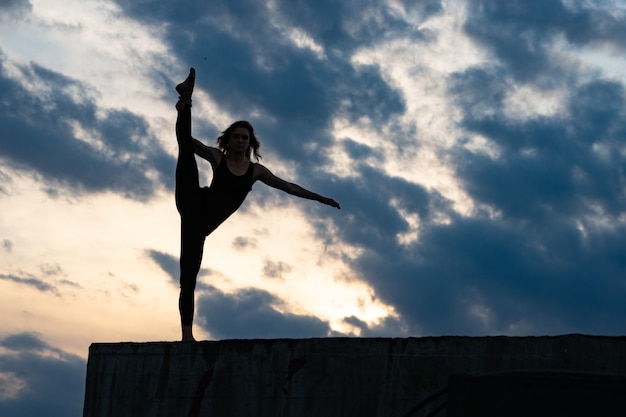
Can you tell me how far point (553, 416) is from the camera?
5160 millimetres

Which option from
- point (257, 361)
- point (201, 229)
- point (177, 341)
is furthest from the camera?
point (201, 229)

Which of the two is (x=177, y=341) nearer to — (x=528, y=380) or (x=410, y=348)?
(x=410, y=348)

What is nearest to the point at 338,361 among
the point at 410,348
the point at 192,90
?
the point at 410,348

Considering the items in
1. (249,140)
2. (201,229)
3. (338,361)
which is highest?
(249,140)

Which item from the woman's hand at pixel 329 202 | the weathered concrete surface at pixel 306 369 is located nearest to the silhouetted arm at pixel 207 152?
the woman's hand at pixel 329 202

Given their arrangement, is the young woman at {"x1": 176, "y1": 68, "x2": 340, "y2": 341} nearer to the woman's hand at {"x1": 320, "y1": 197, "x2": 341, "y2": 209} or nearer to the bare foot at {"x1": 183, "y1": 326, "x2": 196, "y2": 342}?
the bare foot at {"x1": 183, "y1": 326, "x2": 196, "y2": 342}

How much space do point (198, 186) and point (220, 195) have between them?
0.25 m

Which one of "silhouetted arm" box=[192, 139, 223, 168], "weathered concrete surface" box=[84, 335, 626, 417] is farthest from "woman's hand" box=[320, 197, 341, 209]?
"weathered concrete surface" box=[84, 335, 626, 417]

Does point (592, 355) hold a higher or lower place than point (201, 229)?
lower

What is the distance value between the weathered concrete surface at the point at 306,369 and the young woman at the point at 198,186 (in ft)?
3.39

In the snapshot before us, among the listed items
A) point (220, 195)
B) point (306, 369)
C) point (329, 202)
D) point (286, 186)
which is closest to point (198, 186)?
→ point (220, 195)

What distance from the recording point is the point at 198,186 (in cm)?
1030

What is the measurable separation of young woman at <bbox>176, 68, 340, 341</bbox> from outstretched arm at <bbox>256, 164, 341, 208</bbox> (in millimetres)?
142

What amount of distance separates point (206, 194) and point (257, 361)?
2.54 metres
